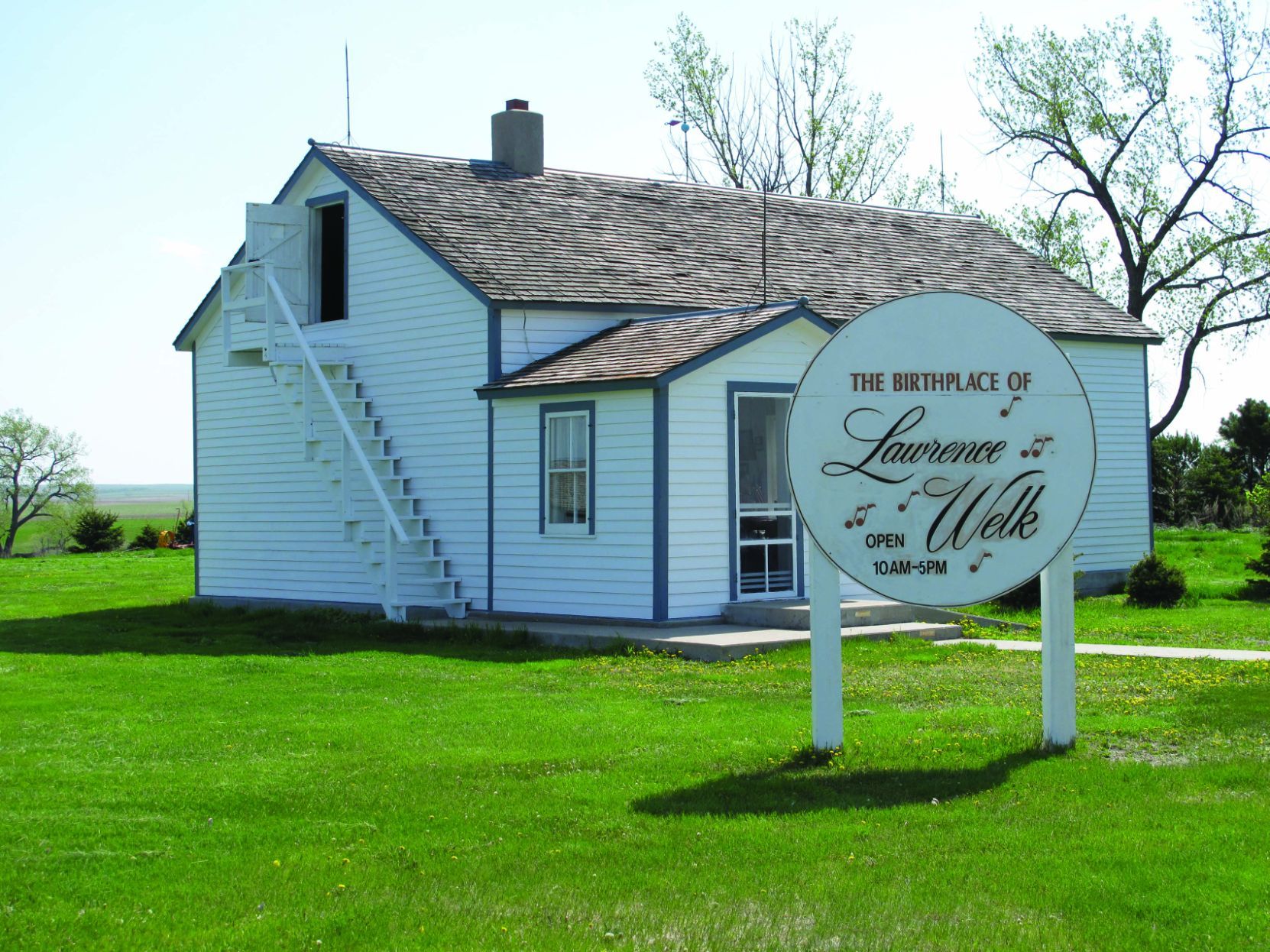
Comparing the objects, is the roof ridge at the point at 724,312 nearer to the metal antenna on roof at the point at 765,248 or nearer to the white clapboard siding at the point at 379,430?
the metal antenna on roof at the point at 765,248

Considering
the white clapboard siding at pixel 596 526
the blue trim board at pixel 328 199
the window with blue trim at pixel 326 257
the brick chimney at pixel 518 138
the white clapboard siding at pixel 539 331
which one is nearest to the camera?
the white clapboard siding at pixel 596 526

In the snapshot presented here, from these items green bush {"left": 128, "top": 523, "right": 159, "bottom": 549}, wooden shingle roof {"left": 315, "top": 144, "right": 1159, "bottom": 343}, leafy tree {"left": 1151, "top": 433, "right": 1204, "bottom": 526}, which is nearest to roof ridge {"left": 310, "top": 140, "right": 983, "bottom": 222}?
wooden shingle roof {"left": 315, "top": 144, "right": 1159, "bottom": 343}

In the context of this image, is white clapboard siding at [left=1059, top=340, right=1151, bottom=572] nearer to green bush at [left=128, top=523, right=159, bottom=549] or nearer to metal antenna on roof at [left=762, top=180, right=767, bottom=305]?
metal antenna on roof at [left=762, top=180, right=767, bottom=305]

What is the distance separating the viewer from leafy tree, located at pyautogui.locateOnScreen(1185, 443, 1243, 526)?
130 ft

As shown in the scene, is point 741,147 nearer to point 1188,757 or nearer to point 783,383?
point 783,383

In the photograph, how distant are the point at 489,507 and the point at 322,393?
361 cm

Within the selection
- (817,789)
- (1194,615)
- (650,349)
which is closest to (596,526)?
(650,349)

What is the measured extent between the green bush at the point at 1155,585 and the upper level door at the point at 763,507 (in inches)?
236

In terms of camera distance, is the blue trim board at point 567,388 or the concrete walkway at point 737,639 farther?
the blue trim board at point 567,388

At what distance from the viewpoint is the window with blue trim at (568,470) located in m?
18.1

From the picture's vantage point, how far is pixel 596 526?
1802 centimetres

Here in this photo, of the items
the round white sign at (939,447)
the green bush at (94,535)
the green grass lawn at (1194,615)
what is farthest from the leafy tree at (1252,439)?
the round white sign at (939,447)

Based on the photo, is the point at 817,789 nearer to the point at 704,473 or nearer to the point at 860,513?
the point at 860,513

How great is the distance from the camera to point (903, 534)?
930cm
